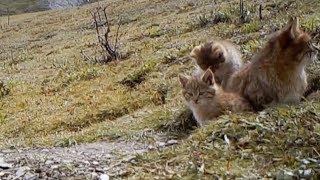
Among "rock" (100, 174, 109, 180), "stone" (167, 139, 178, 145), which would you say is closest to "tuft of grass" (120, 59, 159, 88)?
"stone" (167, 139, 178, 145)

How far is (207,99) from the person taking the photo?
889 centimetres

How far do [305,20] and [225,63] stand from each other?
14.7ft

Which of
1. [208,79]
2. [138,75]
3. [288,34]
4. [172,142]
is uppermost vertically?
[288,34]

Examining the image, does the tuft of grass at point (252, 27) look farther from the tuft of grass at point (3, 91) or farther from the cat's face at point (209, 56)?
the tuft of grass at point (3, 91)

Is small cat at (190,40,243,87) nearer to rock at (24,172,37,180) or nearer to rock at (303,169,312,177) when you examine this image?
rock at (24,172,37,180)

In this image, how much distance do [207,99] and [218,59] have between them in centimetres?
187

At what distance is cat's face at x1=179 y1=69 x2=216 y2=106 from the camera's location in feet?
29.3

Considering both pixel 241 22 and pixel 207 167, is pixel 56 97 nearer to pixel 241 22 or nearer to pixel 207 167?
pixel 241 22

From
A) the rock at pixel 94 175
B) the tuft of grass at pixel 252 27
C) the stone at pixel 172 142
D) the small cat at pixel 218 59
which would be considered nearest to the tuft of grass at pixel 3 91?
the tuft of grass at pixel 252 27

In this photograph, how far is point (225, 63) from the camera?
34.8 feet

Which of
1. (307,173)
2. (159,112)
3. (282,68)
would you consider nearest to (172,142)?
(282,68)

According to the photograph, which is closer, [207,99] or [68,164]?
[68,164]

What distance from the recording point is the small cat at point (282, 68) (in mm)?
8164

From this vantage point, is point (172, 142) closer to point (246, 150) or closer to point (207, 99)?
point (207, 99)
